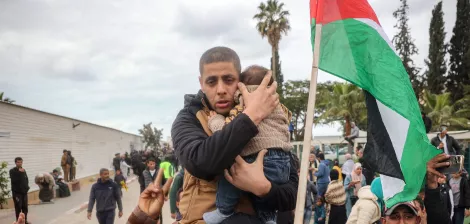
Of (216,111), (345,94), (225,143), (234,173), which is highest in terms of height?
(345,94)

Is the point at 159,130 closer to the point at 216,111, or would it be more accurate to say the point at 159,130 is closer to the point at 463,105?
the point at 463,105

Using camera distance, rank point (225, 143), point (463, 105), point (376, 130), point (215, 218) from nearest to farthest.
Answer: point (225, 143) < point (215, 218) < point (376, 130) < point (463, 105)

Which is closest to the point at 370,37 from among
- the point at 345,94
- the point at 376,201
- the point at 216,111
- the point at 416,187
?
the point at 416,187

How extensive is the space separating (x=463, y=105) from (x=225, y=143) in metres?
39.9

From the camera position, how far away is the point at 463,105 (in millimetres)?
36562

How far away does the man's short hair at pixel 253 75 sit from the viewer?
6.80 feet

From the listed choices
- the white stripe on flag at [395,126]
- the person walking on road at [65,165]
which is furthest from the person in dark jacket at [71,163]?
the white stripe on flag at [395,126]

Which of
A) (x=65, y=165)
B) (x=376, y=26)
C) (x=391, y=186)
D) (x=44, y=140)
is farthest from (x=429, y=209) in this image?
(x=65, y=165)

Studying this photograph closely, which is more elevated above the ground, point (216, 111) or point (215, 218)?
point (216, 111)

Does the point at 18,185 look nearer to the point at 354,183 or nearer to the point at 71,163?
the point at 354,183

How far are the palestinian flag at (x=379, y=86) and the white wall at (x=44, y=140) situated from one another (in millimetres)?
17093

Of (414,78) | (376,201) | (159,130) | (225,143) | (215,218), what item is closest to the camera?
(225,143)

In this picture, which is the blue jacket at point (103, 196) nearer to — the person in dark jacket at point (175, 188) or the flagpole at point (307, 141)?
the person in dark jacket at point (175, 188)

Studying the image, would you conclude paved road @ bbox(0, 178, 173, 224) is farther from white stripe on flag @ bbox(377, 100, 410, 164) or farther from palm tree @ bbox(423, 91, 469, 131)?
palm tree @ bbox(423, 91, 469, 131)
